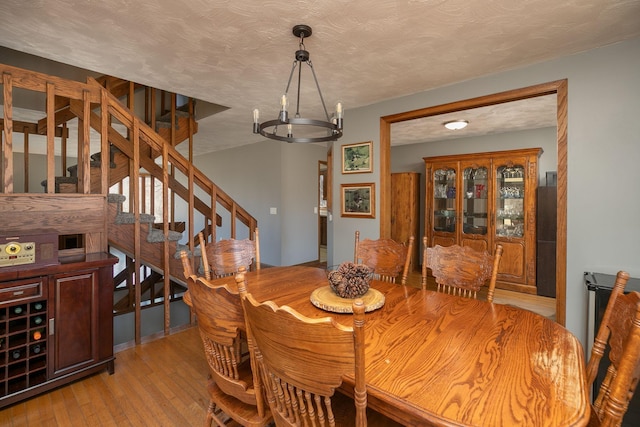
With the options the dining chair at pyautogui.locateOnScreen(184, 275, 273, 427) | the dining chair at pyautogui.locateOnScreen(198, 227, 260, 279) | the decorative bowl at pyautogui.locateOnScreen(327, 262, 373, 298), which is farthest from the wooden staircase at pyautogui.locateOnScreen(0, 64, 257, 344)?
the decorative bowl at pyautogui.locateOnScreen(327, 262, 373, 298)

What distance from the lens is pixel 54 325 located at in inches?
80.4

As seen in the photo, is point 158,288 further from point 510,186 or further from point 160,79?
point 510,186

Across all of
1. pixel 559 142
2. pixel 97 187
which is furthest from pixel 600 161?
pixel 97 187

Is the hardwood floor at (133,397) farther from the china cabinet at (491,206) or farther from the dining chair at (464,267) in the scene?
the china cabinet at (491,206)

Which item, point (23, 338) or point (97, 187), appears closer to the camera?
point (23, 338)

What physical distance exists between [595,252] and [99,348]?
382 cm

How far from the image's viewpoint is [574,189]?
2.39 meters

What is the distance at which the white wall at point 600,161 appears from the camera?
2176 millimetres

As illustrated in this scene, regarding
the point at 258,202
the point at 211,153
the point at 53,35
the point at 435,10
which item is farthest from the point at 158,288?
the point at 435,10

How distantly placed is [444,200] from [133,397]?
477 centimetres

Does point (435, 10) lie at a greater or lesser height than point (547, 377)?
greater

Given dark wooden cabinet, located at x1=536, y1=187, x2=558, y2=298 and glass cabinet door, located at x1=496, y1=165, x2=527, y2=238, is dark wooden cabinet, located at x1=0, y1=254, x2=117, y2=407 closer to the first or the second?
glass cabinet door, located at x1=496, y1=165, x2=527, y2=238

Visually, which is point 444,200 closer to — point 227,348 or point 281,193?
point 281,193

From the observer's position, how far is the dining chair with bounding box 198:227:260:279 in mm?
2361
